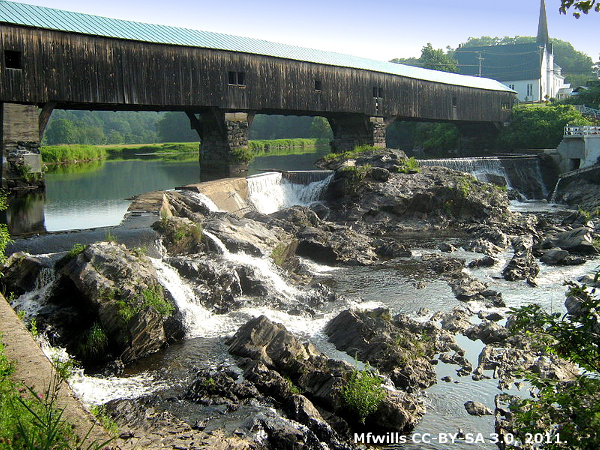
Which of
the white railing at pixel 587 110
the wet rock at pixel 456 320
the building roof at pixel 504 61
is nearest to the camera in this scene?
the wet rock at pixel 456 320

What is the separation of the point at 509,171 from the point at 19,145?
2375 centimetres

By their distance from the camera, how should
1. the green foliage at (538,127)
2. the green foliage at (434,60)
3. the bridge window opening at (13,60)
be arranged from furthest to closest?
the green foliage at (434,60), the green foliage at (538,127), the bridge window opening at (13,60)

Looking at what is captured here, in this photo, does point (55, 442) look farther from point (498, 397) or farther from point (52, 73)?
point (52, 73)

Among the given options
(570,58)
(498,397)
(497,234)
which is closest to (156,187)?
(497,234)

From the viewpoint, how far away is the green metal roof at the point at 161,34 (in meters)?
19.4

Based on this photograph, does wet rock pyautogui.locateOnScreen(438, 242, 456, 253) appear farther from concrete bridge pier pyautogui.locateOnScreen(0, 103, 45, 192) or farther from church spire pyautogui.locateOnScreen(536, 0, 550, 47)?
church spire pyautogui.locateOnScreen(536, 0, 550, 47)

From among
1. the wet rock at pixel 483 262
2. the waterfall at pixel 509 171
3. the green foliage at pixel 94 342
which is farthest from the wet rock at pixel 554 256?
the waterfall at pixel 509 171

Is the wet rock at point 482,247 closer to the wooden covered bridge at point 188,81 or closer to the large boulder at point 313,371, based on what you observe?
the large boulder at point 313,371

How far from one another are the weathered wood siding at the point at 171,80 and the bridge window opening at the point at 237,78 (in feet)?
0.58

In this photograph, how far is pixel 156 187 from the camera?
28500mm

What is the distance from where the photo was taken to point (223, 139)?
2591 cm

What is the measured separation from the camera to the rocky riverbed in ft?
23.8

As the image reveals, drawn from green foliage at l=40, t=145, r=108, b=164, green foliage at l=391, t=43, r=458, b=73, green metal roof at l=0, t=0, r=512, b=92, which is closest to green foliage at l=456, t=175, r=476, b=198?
green metal roof at l=0, t=0, r=512, b=92

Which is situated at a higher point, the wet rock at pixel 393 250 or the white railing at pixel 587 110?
the white railing at pixel 587 110
